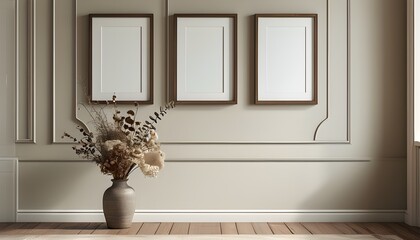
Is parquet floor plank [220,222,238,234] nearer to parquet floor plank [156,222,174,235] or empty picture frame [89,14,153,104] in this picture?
parquet floor plank [156,222,174,235]

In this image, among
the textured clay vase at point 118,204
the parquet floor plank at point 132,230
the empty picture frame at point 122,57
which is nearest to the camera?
the parquet floor plank at point 132,230

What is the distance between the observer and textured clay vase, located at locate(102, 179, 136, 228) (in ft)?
15.1

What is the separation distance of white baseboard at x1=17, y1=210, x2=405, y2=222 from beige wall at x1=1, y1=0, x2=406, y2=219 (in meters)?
0.04

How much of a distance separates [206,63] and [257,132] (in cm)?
69

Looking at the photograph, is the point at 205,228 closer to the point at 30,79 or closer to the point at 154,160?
the point at 154,160

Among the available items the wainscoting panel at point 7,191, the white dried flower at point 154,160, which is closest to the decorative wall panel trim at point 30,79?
the wainscoting panel at point 7,191

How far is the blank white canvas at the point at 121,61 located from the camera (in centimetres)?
491

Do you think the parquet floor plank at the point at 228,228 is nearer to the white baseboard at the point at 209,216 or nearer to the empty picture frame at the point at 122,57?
the white baseboard at the point at 209,216

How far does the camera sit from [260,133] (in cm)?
496

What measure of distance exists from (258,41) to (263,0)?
0.34m

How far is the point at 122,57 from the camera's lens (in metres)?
4.92

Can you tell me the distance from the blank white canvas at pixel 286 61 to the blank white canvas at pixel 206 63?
268 mm

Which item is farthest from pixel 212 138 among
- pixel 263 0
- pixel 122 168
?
pixel 263 0

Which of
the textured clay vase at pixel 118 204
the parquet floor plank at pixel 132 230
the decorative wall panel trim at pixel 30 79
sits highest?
the decorative wall panel trim at pixel 30 79
